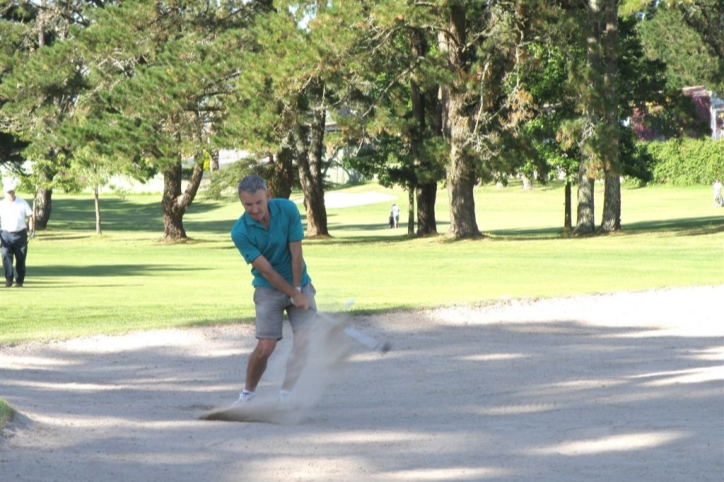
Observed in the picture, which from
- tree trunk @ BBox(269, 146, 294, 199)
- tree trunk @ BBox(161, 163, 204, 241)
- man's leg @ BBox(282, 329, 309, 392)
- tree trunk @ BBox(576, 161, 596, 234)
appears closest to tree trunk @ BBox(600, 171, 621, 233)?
tree trunk @ BBox(576, 161, 596, 234)

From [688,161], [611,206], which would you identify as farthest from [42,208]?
[688,161]

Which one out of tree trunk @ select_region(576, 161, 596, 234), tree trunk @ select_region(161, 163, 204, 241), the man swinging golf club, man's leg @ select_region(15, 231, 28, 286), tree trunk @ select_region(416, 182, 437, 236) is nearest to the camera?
the man swinging golf club

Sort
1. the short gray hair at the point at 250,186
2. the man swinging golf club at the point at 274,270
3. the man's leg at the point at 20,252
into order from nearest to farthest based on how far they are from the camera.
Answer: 1. the short gray hair at the point at 250,186
2. the man swinging golf club at the point at 274,270
3. the man's leg at the point at 20,252

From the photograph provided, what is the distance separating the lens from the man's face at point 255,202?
873 centimetres

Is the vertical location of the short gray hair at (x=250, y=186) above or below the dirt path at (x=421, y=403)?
above

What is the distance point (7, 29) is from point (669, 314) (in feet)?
140

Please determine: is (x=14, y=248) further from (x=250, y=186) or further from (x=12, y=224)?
(x=250, y=186)

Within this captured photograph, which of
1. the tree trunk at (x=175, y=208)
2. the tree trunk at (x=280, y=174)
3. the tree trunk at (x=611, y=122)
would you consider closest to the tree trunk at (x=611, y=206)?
the tree trunk at (x=611, y=122)

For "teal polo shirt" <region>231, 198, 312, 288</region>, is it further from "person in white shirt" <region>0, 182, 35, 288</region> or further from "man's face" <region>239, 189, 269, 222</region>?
"person in white shirt" <region>0, 182, 35, 288</region>

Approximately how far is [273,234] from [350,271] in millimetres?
18301

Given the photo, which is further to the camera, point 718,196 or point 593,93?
point 718,196

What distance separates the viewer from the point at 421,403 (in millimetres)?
10180

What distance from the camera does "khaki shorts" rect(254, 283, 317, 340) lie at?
9242mm

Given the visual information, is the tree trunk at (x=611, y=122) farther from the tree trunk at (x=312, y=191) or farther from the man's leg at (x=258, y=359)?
the man's leg at (x=258, y=359)
